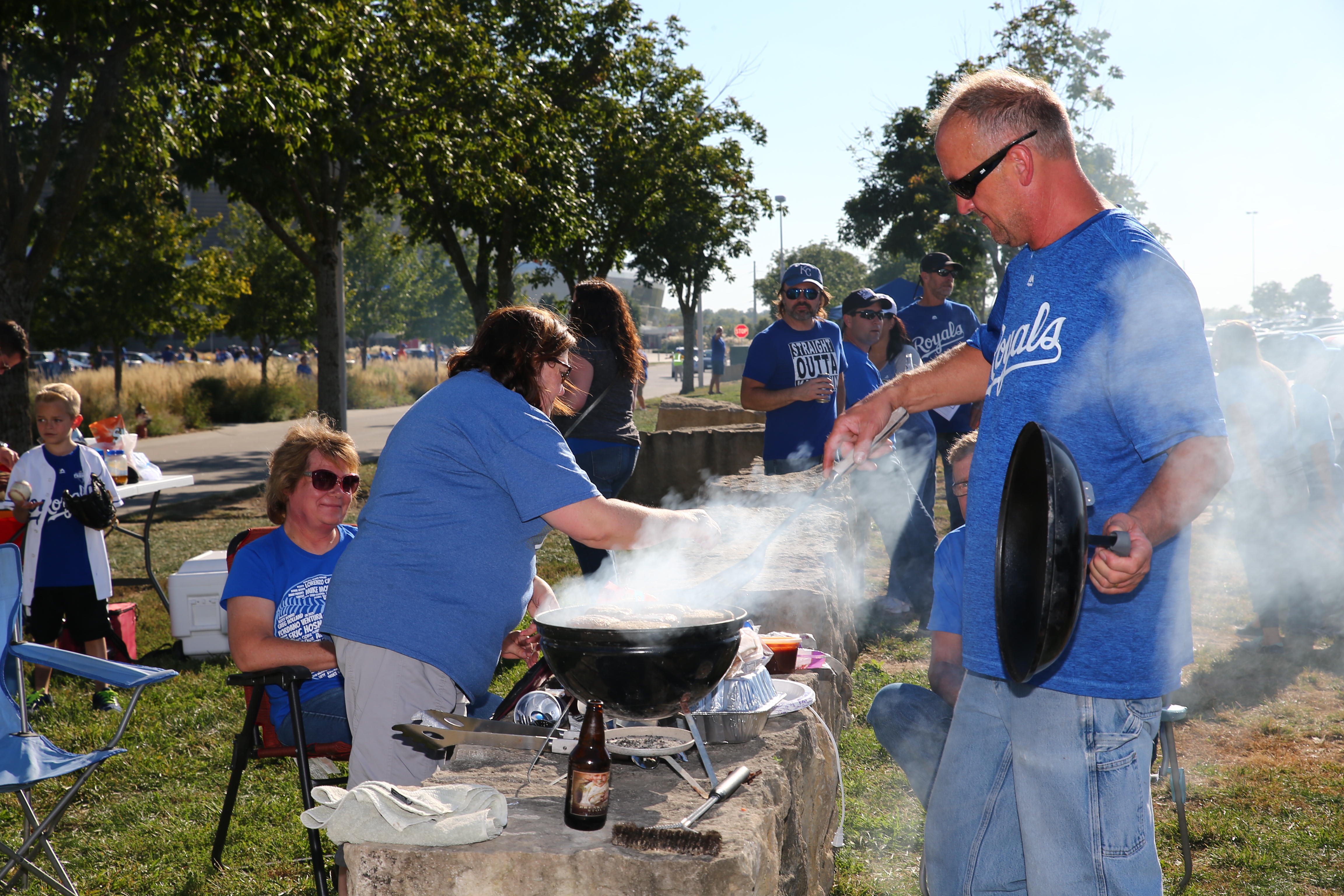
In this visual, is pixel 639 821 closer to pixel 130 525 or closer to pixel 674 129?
pixel 130 525

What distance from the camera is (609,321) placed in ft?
16.3

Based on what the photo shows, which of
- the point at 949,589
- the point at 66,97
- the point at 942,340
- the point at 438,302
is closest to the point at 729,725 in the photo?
the point at 949,589

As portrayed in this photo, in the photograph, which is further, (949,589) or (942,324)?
(942,324)

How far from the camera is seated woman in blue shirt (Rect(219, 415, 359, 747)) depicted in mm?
3293

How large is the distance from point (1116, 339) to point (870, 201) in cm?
2841

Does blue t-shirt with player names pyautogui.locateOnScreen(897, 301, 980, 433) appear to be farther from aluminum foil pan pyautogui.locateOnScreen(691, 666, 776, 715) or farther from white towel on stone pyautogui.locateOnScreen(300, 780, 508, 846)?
white towel on stone pyautogui.locateOnScreen(300, 780, 508, 846)

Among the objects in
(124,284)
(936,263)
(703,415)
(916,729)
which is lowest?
(916,729)

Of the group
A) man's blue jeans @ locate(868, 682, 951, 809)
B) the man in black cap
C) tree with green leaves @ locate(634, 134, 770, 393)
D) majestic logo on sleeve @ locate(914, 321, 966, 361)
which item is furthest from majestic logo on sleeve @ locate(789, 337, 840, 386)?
tree with green leaves @ locate(634, 134, 770, 393)

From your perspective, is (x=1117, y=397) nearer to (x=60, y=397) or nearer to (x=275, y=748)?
(x=275, y=748)

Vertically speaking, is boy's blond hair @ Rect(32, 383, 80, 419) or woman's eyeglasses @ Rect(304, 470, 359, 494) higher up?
boy's blond hair @ Rect(32, 383, 80, 419)

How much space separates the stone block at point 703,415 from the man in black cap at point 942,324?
20.8ft

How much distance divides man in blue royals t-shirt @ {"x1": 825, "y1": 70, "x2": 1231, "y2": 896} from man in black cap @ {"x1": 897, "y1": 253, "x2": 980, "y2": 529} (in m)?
4.94

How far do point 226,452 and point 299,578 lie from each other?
15630 mm

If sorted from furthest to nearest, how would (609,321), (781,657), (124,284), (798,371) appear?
(124,284) → (798,371) → (609,321) → (781,657)
